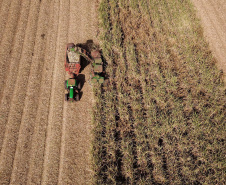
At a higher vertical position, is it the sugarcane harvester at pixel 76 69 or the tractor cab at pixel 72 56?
the tractor cab at pixel 72 56

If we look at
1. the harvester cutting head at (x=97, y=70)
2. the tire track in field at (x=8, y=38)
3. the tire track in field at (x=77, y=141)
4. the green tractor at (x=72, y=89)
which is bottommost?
the tire track in field at (x=77, y=141)

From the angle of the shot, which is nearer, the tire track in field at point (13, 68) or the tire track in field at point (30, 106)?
the tire track in field at point (30, 106)

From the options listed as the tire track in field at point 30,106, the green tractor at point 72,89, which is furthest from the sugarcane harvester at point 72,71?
the tire track in field at point 30,106

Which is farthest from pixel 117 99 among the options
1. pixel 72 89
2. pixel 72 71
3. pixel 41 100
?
pixel 41 100

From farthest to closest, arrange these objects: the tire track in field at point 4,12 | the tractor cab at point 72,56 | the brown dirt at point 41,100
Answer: the tire track in field at point 4,12 → the tractor cab at point 72,56 → the brown dirt at point 41,100

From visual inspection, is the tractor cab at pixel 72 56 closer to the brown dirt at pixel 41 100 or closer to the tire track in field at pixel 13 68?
the brown dirt at pixel 41 100

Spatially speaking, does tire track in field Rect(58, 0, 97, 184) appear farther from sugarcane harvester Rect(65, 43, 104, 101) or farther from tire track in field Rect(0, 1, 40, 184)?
tire track in field Rect(0, 1, 40, 184)

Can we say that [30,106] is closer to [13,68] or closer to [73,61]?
[13,68]

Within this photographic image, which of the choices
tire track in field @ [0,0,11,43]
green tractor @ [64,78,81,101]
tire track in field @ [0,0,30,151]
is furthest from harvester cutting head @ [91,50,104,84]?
tire track in field @ [0,0,11,43]

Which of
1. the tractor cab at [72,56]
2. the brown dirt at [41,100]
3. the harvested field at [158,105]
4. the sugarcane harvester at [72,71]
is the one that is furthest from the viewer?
the tractor cab at [72,56]
